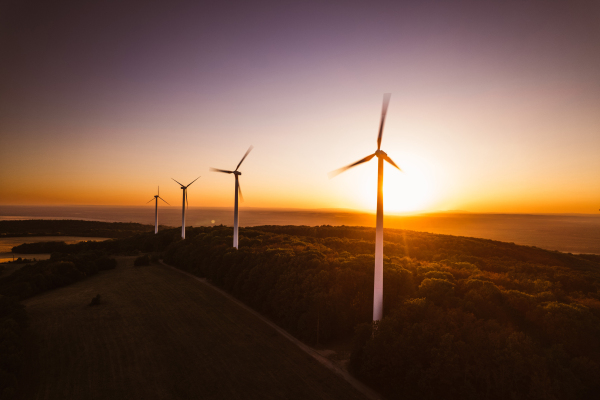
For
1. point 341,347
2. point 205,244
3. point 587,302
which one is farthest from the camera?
point 205,244

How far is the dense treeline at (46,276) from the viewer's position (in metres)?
31.8

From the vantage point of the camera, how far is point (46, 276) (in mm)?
35312

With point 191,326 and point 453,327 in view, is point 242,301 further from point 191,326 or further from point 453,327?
point 453,327

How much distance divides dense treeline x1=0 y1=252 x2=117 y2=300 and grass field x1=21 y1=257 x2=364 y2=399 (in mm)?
5763

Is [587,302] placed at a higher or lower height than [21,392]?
higher

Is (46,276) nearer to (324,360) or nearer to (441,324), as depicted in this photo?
(324,360)

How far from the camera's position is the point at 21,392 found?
13.9m

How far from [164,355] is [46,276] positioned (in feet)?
96.6

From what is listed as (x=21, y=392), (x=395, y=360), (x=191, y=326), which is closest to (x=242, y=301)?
(x=191, y=326)

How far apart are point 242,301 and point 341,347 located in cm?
1298

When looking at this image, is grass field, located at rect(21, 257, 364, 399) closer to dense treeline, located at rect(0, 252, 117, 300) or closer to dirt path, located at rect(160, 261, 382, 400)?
dirt path, located at rect(160, 261, 382, 400)

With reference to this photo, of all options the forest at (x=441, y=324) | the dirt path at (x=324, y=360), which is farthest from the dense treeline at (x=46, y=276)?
the dirt path at (x=324, y=360)

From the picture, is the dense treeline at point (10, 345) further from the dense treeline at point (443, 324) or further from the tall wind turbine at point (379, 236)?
the tall wind turbine at point (379, 236)

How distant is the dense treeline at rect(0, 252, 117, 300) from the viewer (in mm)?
31844
